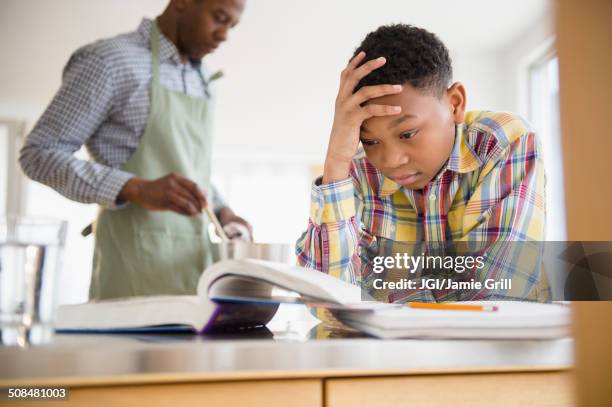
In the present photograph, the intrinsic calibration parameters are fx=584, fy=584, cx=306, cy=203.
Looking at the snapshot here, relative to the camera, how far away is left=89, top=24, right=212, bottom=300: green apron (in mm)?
1249

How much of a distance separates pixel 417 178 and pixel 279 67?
2.20 metres

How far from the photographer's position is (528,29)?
9.23ft

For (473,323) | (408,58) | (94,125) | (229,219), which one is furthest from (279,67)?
(473,323)

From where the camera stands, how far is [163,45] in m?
1.33

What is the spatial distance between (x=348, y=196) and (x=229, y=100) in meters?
2.61

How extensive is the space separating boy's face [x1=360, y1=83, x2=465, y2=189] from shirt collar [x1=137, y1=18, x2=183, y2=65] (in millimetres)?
702

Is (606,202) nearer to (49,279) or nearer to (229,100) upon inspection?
(49,279)

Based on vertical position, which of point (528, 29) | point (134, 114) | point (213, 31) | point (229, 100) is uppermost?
point (528, 29)

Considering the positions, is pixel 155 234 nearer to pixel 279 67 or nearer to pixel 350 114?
pixel 350 114

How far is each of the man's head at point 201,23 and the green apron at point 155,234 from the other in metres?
0.07

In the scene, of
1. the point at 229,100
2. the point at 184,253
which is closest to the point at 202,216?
the point at 184,253

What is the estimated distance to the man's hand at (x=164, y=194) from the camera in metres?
1.13

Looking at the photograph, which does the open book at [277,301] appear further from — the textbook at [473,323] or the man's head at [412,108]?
the man's head at [412,108]

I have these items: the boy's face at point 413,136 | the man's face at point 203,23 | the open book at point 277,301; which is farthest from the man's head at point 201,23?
the open book at point 277,301
